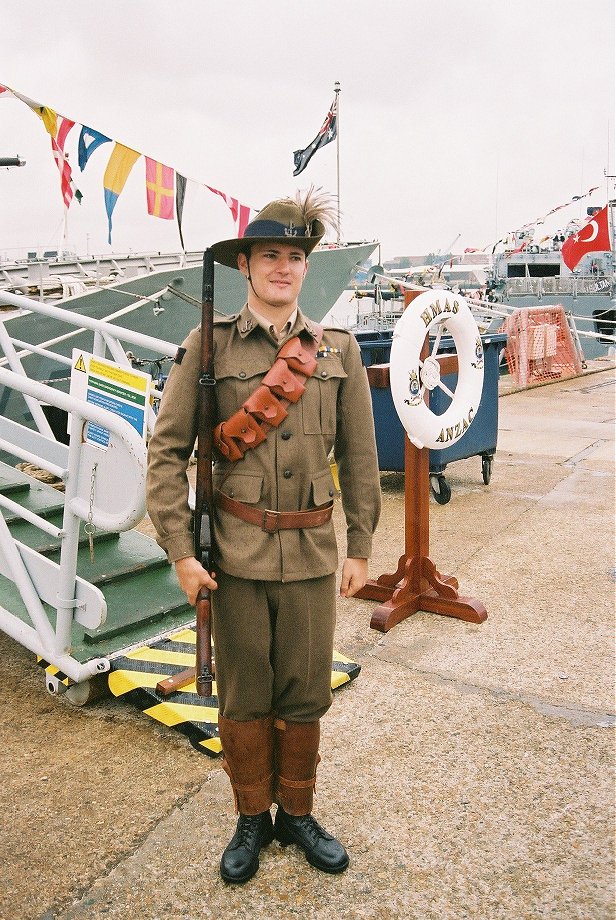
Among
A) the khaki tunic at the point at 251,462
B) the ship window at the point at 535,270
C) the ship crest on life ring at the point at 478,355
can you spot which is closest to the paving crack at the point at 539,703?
the khaki tunic at the point at 251,462

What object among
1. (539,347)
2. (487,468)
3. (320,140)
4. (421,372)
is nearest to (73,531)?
(421,372)

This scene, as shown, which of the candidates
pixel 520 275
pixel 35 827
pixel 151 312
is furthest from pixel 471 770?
pixel 520 275

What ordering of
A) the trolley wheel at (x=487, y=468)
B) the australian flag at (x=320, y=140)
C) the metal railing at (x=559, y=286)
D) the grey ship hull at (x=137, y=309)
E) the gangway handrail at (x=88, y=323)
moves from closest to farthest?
the gangway handrail at (x=88, y=323), the trolley wheel at (x=487, y=468), the grey ship hull at (x=137, y=309), the australian flag at (x=320, y=140), the metal railing at (x=559, y=286)

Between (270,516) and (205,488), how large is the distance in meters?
0.21

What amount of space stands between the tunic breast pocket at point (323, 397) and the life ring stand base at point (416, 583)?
198 centimetres

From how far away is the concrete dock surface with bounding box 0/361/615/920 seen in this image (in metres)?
2.24

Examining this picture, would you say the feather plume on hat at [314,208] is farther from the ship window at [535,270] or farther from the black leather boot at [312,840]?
the ship window at [535,270]

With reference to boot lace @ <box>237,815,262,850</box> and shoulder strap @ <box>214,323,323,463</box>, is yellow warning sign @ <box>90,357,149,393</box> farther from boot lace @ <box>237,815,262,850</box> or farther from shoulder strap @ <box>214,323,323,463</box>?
boot lace @ <box>237,815,262,850</box>

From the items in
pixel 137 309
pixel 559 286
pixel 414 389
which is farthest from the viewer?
pixel 559 286

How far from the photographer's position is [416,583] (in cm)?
438

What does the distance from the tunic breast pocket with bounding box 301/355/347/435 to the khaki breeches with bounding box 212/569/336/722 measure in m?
0.46

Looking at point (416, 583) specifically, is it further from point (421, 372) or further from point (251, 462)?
point (251, 462)

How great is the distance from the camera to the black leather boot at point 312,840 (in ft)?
7.68

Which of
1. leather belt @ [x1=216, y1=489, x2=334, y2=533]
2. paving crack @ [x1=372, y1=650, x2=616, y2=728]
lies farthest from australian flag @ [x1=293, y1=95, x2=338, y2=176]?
leather belt @ [x1=216, y1=489, x2=334, y2=533]
